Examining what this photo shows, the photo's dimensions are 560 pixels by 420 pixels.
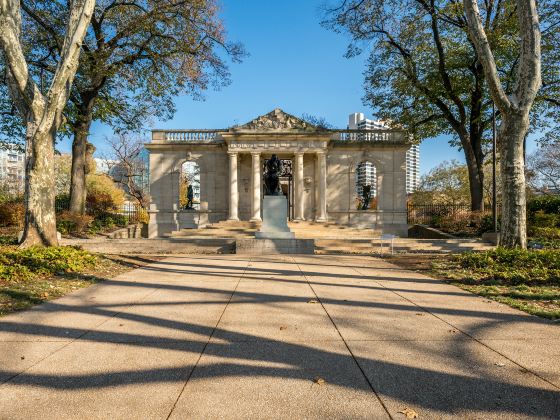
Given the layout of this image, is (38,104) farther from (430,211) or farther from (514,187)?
(430,211)

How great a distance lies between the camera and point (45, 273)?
8.12 m

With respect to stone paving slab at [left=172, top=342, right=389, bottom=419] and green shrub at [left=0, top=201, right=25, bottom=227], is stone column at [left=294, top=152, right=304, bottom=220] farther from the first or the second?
stone paving slab at [left=172, top=342, right=389, bottom=419]

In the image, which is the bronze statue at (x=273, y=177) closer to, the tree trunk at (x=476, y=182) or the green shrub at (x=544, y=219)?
the tree trunk at (x=476, y=182)

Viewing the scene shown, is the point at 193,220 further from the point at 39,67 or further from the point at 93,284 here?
the point at 93,284

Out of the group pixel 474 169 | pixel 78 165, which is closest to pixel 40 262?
pixel 78 165

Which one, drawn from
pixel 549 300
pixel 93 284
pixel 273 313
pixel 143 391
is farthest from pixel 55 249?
pixel 549 300

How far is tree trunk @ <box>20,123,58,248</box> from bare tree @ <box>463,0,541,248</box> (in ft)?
44.8

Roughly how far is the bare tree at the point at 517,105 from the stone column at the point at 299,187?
17.7 meters

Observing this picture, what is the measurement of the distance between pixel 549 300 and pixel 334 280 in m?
4.10

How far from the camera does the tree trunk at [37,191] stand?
1055 cm

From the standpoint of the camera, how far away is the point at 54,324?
4883 millimetres

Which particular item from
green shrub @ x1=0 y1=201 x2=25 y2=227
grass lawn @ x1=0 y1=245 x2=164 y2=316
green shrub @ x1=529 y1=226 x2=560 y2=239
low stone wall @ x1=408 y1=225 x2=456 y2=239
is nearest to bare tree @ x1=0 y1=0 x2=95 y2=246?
grass lawn @ x1=0 y1=245 x2=164 y2=316

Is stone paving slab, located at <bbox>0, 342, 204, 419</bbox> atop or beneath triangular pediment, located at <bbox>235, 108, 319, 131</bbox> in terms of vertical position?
beneath

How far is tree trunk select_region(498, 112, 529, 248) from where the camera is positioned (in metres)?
10.7
